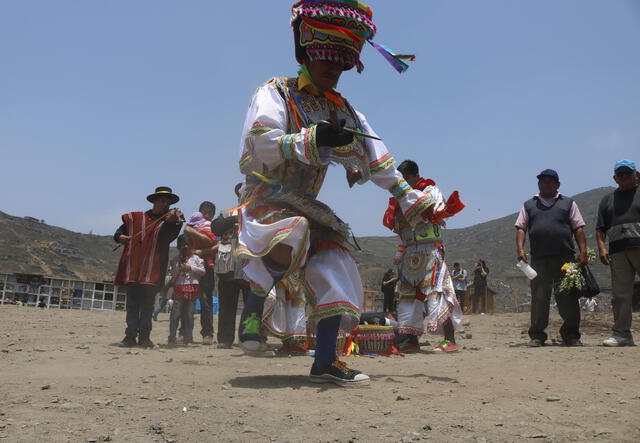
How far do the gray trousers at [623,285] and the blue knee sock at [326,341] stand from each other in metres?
4.42

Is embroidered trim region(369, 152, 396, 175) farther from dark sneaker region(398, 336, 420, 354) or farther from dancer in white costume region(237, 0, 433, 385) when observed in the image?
dark sneaker region(398, 336, 420, 354)

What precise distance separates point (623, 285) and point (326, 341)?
15.1ft

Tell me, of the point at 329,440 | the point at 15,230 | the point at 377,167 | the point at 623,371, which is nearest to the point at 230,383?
the point at 329,440

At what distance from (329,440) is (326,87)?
2295 mm

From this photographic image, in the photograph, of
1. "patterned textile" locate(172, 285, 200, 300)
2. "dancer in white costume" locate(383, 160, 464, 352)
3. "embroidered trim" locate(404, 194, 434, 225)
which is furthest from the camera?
"patterned textile" locate(172, 285, 200, 300)

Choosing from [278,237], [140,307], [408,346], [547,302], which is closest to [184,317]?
[140,307]

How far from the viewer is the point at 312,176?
12.5 ft

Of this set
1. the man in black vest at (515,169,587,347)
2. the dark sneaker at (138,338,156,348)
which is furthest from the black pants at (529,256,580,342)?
the dark sneaker at (138,338,156,348)

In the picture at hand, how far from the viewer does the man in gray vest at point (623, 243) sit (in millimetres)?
6641

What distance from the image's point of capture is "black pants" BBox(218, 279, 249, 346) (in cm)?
712

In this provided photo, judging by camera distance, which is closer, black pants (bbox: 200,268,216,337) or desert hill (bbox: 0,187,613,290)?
black pants (bbox: 200,268,216,337)

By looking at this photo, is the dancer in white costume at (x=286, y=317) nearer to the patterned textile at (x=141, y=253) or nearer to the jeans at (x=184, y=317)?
the patterned textile at (x=141, y=253)

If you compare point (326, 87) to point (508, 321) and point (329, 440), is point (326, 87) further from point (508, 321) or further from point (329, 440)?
point (508, 321)

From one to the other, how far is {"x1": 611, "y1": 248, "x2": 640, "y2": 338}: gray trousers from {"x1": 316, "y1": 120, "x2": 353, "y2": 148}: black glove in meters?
4.75
